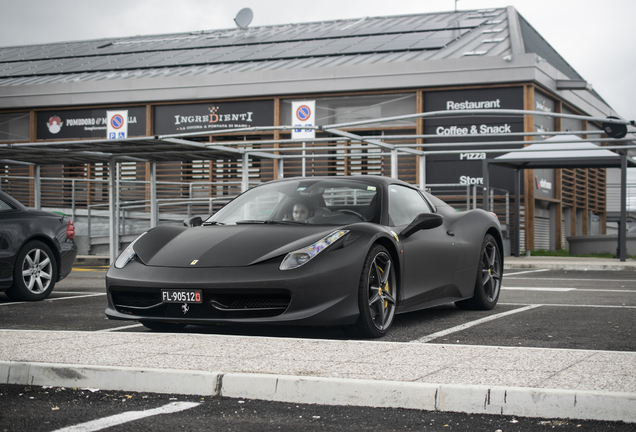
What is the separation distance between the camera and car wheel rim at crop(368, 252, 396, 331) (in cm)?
576

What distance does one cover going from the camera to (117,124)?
83.6 feet

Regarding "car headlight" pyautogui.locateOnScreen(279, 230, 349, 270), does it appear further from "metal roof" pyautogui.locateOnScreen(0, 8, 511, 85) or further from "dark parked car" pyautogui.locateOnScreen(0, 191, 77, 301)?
"metal roof" pyautogui.locateOnScreen(0, 8, 511, 85)

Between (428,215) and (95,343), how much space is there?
9.11 feet

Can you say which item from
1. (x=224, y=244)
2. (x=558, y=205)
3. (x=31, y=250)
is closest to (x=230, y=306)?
(x=224, y=244)

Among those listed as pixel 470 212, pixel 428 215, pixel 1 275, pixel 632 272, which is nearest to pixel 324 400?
pixel 428 215

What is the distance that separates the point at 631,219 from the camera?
3797cm

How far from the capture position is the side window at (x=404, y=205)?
650 centimetres

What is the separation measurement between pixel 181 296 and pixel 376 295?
4.54 ft

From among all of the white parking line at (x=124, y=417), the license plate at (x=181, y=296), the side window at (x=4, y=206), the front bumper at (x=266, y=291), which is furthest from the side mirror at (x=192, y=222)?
the side window at (x=4, y=206)

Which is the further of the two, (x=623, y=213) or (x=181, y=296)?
(x=623, y=213)

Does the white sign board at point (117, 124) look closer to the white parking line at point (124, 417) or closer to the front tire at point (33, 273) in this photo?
the front tire at point (33, 273)

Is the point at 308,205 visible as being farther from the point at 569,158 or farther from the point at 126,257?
the point at 569,158

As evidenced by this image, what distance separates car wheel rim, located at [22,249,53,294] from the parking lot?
238 mm

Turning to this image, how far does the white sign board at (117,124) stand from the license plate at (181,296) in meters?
20.3
